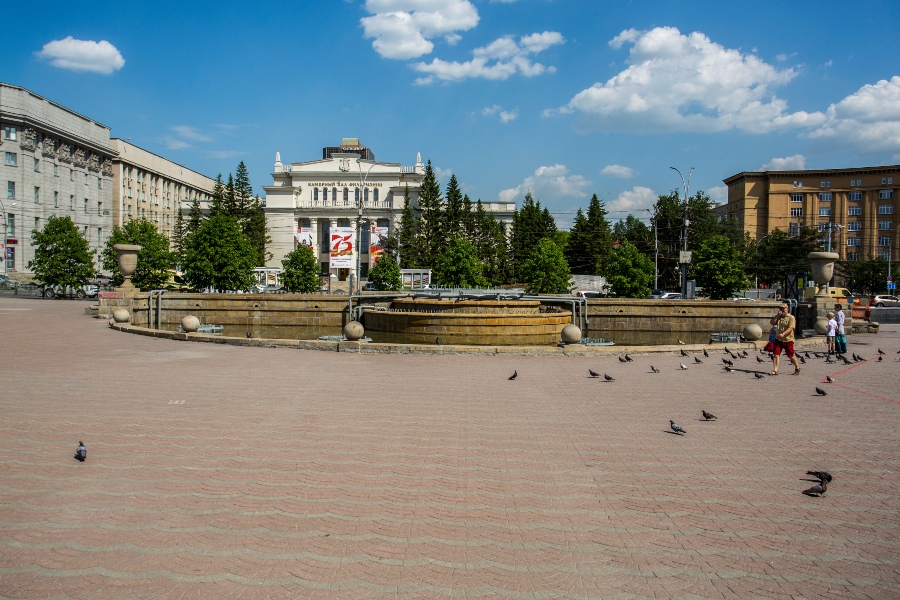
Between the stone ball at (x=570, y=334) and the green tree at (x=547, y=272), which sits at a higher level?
the green tree at (x=547, y=272)

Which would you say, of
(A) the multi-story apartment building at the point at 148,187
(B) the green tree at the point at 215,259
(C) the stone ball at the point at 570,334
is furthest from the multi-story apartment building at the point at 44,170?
(C) the stone ball at the point at 570,334

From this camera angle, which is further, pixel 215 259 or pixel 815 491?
pixel 215 259

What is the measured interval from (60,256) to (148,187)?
44570 millimetres

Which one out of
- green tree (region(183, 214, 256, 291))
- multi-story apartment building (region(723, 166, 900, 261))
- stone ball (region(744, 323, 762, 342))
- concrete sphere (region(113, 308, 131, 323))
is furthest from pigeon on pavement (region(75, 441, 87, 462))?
multi-story apartment building (region(723, 166, 900, 261))

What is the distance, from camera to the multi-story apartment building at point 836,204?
7744 cm

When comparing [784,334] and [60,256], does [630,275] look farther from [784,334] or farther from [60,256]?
[60,256]

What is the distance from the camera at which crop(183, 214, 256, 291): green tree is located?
3744 cm

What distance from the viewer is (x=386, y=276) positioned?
153ft

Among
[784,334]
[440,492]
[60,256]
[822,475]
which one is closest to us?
[440,492]

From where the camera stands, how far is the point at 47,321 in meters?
25.6

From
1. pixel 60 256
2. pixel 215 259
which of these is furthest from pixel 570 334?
pixel 60 256

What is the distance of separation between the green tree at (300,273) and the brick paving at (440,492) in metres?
32.2

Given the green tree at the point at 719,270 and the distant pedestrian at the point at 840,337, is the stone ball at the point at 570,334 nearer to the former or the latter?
the distant pedestrian at the point at 840,337

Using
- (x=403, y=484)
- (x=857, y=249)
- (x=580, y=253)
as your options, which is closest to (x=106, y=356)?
(x=403, y=484)
